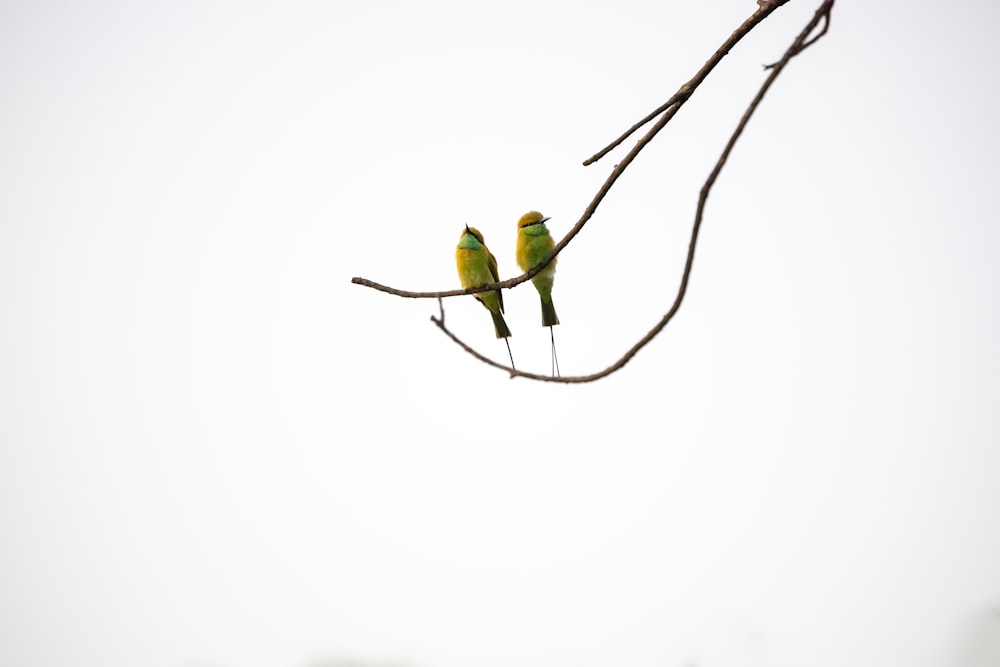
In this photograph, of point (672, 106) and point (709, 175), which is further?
point (672, 106)

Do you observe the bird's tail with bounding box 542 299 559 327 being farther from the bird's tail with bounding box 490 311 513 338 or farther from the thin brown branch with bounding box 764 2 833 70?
the thin brown branch with bounding box 764 2 833 70

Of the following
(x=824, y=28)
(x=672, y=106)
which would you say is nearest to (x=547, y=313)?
(x=672, y=106)

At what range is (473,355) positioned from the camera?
1561 millimetres

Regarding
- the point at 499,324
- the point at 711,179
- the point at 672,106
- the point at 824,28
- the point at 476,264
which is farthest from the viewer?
the point at 499,324

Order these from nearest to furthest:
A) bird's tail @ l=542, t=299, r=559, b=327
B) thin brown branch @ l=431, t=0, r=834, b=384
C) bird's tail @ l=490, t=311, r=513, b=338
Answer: thin brown branch @ l=431, t=0, r=834, b=384, bird's tail @ l=542, t=299, r=559, b=327, bird's tail @ l=490, t=311, r=513, b=338

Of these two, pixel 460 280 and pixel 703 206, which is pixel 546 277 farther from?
pixel 703 206

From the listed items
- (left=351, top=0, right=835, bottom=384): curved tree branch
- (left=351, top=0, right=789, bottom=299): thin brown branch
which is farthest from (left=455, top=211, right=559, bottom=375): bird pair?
(left=351, top=0, right=789, bottom=299): thin brown branch

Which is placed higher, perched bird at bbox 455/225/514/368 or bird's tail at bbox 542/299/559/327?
perched bird at bbox 455/225/514/368

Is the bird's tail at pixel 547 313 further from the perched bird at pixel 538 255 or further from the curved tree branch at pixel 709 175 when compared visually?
the curved tree branch at pixel 709 175

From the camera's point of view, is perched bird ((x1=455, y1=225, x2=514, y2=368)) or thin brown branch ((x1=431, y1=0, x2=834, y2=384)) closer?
thin brown branch ((x1=431, y1=0, x2=834, y2=384))

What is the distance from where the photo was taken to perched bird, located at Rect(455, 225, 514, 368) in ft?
13.0

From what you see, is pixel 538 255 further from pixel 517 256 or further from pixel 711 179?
pixel 711 179

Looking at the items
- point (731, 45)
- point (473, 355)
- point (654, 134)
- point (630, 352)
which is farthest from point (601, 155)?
point (630, 352)

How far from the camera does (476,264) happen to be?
3994 millimetres
